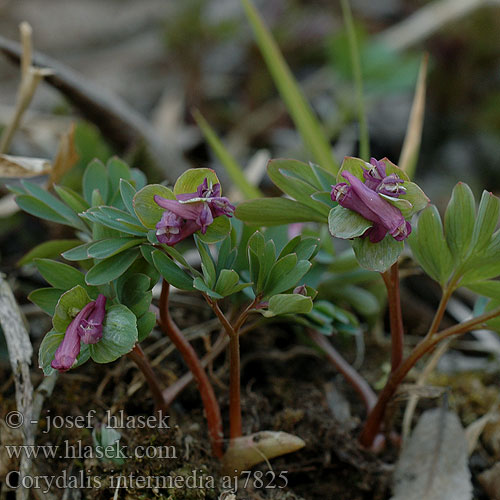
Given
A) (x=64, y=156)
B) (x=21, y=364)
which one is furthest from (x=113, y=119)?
(x=21, y=364)

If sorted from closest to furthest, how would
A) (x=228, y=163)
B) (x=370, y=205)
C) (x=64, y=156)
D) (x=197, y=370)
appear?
(x=370, y=205) < (x=197, y=370) < (x=64, y=156) < (x=228, y=163)

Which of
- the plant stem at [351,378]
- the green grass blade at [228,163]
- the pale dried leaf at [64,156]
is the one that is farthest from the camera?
the green grass blade at [228,163]

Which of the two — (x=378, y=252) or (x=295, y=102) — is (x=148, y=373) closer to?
(x=378, y=252)

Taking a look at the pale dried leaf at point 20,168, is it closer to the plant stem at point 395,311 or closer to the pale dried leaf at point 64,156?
the pale dried leaf at point 64,156

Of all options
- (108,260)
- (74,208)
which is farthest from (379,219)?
(74,208)

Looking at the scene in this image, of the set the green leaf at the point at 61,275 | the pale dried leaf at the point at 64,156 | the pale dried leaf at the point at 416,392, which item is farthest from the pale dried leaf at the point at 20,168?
the pale dried leaf at the point at 416,392

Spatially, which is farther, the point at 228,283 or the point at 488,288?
the point at 488,288

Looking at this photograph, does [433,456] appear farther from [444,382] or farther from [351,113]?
[351,113]
